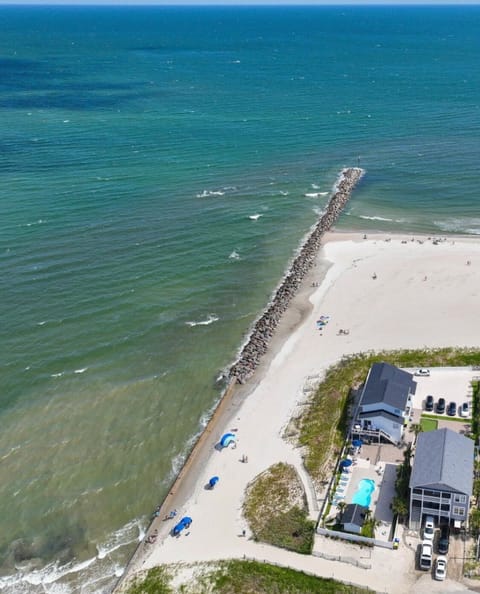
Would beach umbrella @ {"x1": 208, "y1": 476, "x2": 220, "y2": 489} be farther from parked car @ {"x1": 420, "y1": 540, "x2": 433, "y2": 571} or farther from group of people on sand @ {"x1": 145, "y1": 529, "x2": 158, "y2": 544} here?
parked car @ {"x1": 420, "y1": 540, "x2": 433, "y2": 571}

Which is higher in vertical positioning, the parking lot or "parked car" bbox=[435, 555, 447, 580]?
the parking lot

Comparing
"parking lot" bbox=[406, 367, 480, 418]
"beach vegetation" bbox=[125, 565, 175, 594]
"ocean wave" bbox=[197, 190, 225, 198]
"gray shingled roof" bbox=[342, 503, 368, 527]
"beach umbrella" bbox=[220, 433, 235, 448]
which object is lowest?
"beach vegetation" bbox=[125, 565, 175, 594]

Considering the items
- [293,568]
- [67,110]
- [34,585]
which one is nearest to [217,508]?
[293,568]

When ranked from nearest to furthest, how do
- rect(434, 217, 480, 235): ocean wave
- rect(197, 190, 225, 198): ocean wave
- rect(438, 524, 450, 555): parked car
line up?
rect(438, 524, 450, 555): parked car < rect(434, 217, 480, 235): ocean wave < rect(197, 190, 225, 198): ocean wave

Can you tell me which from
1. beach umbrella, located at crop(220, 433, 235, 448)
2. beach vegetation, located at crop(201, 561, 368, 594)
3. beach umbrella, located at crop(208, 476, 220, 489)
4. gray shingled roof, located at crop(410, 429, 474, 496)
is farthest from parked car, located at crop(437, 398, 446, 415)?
beach umbrella, located at crop(208, 476, 220, 489)

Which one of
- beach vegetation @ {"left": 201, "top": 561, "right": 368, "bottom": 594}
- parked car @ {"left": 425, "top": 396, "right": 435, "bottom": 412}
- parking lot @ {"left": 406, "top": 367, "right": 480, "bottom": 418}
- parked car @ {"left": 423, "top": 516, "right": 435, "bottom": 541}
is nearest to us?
beach vegetation @ {"left": 201, "top": 561, "right": 368, "bottom": 594}

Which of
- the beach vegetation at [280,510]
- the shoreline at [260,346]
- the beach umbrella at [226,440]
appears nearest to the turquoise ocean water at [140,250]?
the shoreline at [260,346]

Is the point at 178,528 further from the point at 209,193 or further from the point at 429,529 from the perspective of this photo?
the point at 209,193
